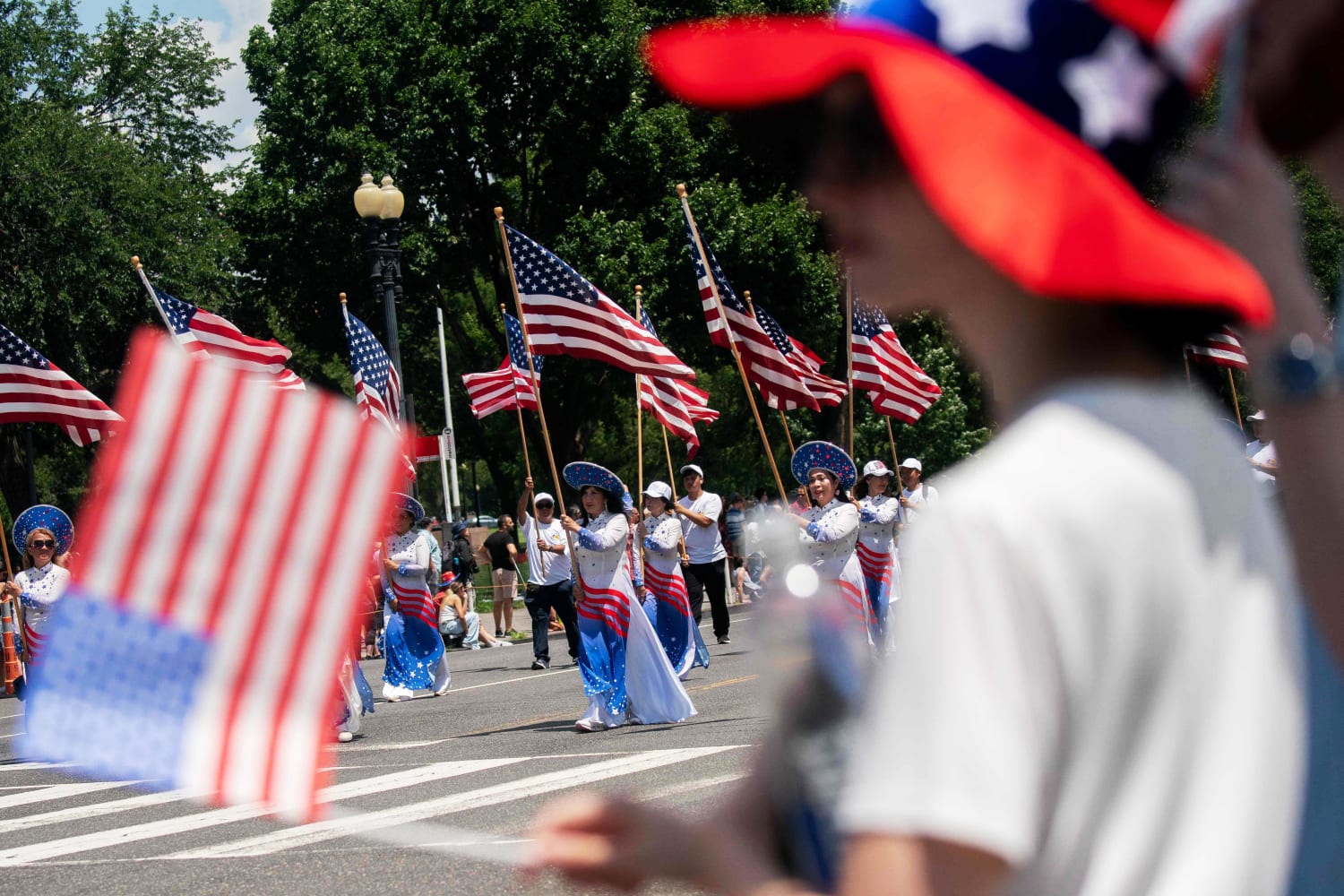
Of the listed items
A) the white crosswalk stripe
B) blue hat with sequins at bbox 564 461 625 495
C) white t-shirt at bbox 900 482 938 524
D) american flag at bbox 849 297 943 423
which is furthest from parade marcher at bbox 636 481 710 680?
the white crosswalk stripe

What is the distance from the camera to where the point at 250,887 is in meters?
6.71

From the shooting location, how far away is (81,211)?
105 feet

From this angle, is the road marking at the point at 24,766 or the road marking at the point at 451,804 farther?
the road marking at the point at 24,766

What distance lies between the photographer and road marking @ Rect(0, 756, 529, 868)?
8078 mm

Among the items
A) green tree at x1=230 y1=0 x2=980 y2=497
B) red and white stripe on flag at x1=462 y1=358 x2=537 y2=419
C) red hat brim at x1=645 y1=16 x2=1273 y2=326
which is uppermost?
green tree at x1=230 y1=0 x2=980 y2=497

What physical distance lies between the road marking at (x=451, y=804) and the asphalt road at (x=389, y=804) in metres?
0.02

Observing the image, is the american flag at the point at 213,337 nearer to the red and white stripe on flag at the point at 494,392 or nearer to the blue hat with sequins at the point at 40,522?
the blue hat with sequins at the point at 40,522

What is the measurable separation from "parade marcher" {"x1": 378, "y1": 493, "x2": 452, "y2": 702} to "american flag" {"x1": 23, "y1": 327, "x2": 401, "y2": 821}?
14.3 meters

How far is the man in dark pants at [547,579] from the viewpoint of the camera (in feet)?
59.0

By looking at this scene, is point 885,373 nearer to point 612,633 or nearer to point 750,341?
point 750,341

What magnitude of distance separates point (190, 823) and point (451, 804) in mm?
1322

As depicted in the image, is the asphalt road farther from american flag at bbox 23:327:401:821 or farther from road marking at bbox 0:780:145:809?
american flag at bbox 23:327:401:821

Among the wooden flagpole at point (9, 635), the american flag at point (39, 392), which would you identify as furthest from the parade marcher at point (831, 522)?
the wooden flagpole at point (9, 635)

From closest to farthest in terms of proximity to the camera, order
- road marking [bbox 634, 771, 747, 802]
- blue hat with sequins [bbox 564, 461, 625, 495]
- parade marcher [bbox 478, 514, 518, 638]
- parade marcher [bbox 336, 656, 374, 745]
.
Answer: road marking [bbox 634, 771, 747, 802] < parade marcher [bbox 336, 656, 374, 745] < blue hat with sequins [bbox 564, 461, 625, 495] < parade marcher [bbox 478, 514, 518, 638]
